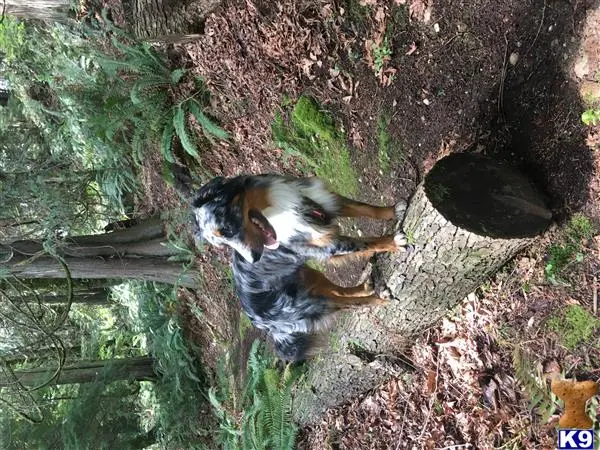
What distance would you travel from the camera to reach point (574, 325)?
3.51m

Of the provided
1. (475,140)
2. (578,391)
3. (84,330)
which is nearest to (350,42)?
(475,140)

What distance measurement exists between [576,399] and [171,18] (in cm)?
571

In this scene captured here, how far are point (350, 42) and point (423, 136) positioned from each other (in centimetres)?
131

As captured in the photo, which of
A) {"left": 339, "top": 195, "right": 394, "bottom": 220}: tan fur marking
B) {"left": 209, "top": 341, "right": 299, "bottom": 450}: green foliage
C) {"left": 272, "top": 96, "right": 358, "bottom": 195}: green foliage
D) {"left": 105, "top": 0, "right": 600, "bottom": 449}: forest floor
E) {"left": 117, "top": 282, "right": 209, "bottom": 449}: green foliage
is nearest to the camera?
{"left": 105, "top": 0, "right": 600, "bottom": 449}: forest floor

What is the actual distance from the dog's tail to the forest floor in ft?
2.55

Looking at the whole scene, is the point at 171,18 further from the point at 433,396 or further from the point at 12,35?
the point at 433,396

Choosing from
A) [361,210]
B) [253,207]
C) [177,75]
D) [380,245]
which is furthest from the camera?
[177,75]

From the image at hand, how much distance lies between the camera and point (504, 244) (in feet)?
11.2

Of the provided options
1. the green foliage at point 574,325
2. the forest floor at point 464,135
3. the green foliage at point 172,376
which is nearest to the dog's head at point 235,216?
the forest floor at point 464,135

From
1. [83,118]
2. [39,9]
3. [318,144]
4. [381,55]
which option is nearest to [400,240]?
[381,55]

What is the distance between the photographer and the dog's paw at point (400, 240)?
3889mm

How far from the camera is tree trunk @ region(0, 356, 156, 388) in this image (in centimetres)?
792

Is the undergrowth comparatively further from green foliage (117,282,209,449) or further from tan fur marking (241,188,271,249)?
green foliage (117,282,209,449)

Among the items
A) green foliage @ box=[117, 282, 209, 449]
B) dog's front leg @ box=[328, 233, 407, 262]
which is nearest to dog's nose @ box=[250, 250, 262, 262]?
dog's front leg @ box=[328, 233, 407, 262]
